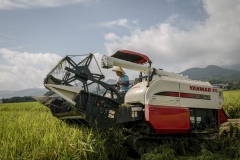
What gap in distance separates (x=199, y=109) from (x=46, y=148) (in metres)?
4.84

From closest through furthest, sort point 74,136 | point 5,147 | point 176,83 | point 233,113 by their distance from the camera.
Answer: point 5,147 < point 74,136 < point 176,83 < point 233,113

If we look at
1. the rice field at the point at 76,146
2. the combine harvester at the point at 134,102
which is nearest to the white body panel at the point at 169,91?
the combine harvester at the point at 134,102

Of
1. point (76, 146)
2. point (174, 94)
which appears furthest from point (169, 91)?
point (76, 146)

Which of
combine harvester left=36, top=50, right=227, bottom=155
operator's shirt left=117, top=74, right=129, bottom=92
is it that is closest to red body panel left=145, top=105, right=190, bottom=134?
combine harvester left=36, top=50, right=227, bottom=155

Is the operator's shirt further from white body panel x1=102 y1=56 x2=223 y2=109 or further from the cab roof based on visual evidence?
the cab roof

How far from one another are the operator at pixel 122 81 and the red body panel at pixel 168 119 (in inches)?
62.6

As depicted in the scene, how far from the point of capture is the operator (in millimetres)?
7887

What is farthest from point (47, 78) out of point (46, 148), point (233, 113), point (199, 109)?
point (233, 113)

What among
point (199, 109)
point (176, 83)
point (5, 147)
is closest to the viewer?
point (5, 147)

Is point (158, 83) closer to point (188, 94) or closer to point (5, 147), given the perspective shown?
point (188, 94)

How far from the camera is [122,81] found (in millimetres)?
8047

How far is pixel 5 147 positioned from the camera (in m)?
4.18

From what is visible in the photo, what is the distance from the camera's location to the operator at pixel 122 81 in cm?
789

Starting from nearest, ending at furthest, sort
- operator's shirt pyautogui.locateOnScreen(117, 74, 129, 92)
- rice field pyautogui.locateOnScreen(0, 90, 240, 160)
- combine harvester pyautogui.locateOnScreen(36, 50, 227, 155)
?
rice field pyautogui.locateOnScreen(0, 90, 240, 160)
combine harvester pyautogui.locateOnScreen(36, 50, 227, 155)
operator's shirt pyautogui.locateOnScreen(117, 74, 129, 92)
